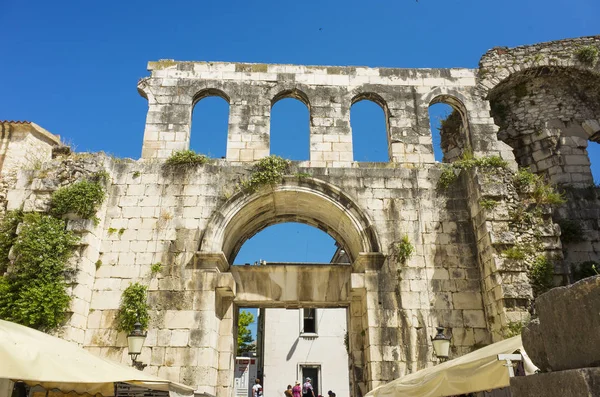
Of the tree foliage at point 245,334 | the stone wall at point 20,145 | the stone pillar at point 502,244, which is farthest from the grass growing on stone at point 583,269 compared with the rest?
the tree foliage at point 245,334

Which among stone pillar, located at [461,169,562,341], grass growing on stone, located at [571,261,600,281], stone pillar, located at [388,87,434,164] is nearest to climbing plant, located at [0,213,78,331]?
stone pillar, located at [388,87,434,164]

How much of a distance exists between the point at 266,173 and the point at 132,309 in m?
4.32

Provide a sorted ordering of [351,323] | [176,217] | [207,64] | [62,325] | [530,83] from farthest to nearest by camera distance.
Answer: [530,83] → [207,64] → [351,323] → [176,217] → [62,325]

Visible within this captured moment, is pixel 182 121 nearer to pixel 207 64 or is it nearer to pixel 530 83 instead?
pixel 207 64

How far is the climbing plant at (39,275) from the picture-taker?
28.2 ft

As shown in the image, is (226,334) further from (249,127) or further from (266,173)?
(249,127)

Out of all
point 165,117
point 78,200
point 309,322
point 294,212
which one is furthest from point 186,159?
point 309,322

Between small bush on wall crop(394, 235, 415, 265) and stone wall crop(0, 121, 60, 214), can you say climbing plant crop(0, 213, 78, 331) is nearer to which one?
stone wall crop(0, 121, 60, 214)

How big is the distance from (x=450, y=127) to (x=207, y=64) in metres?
8.16

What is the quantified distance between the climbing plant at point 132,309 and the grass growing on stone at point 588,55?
45.4 ft

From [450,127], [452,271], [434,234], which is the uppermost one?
[450,127]

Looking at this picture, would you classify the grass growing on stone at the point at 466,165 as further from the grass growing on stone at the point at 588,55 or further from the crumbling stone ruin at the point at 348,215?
the grass growing on stone at the point at 588,55

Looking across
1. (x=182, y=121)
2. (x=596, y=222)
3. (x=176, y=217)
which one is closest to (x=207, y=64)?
(x=182, y=121)

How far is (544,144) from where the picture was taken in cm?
1309
